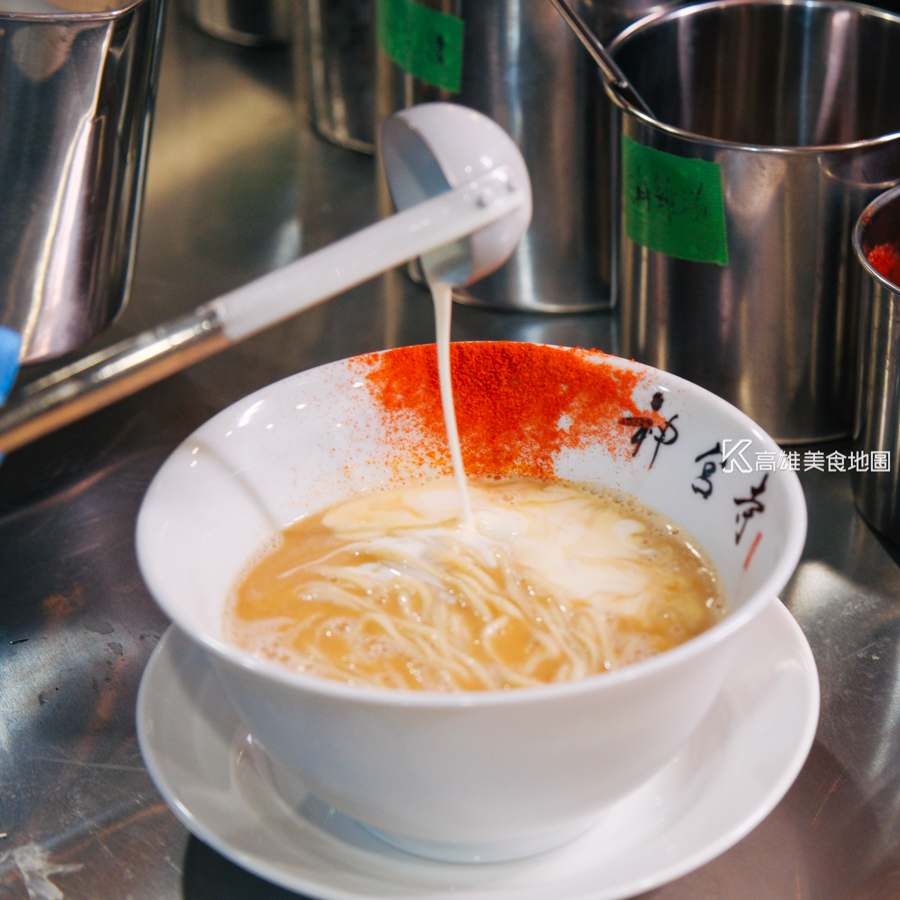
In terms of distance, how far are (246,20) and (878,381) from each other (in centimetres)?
134

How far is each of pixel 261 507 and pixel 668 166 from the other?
1.59ft

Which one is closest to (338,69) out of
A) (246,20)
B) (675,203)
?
(246,20)

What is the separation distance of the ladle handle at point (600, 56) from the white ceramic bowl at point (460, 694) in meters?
0.36

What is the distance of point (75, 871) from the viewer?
73cm

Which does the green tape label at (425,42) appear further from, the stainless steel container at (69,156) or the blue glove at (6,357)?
the blue glove at (6,357)

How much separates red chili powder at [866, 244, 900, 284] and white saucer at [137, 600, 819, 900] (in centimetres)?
39

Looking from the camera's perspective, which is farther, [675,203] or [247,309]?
[675,203]

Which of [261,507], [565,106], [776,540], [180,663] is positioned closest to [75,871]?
[180,663]

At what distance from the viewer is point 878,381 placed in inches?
37.4

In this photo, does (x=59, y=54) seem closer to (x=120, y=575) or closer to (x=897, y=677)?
(x=120, y=575)

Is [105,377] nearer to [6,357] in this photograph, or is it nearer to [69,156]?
[6,357]

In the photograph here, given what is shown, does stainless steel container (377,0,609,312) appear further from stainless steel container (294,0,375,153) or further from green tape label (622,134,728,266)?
stainless steel container (294,0,375,153)

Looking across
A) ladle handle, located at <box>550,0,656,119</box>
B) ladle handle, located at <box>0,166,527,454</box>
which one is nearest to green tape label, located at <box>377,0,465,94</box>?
ladle handle, located at <box>550,0,656,119</box>

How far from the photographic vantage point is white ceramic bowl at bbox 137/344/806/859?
1.75 ft
